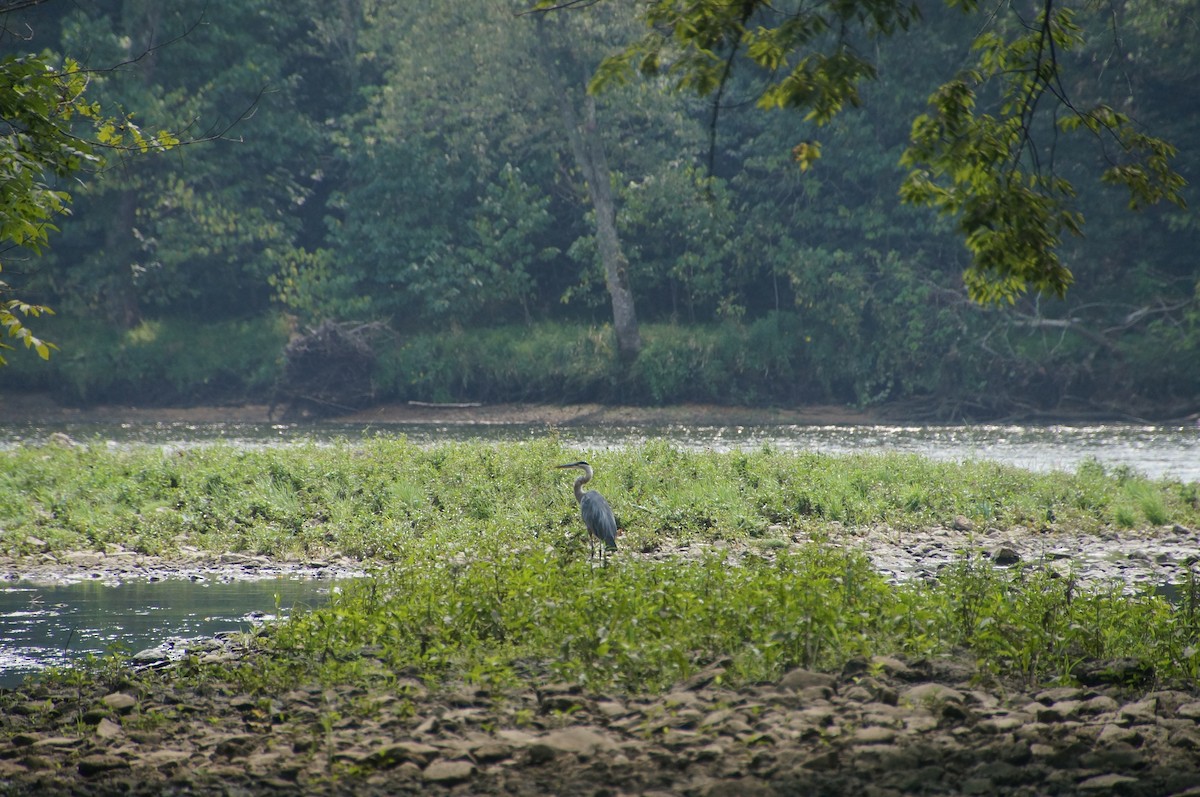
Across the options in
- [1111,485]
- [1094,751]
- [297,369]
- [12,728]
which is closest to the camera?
[1094,751]

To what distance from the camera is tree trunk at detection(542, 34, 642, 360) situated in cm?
3725

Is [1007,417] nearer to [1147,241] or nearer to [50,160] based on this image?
[1147,241]

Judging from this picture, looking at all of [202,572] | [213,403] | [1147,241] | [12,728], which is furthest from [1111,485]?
[213,403]

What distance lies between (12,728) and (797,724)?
4.29 m

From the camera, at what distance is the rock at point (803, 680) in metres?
7.13

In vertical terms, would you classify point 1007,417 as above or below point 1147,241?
below

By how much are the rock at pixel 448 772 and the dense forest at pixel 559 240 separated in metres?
30.5

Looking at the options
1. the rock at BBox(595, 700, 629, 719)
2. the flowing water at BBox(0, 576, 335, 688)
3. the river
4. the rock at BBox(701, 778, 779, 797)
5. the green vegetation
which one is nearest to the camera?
the rock at BBox(701, 778, 779, 797)

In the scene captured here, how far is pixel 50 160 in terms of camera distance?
9.38m

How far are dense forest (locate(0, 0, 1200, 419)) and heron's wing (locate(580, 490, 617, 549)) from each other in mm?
24254

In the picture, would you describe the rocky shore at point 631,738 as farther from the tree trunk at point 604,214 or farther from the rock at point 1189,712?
the tree trunk at point 604,214

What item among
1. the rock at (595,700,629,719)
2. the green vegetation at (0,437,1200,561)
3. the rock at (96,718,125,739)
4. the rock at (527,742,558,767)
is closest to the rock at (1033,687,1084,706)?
the rock at (595,700,629,719)

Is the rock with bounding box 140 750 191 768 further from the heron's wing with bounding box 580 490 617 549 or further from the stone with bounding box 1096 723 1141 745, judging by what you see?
the heron's wing with bounding box 580 490 617 549

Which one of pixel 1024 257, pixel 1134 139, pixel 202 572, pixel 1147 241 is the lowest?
pixel 202 572
